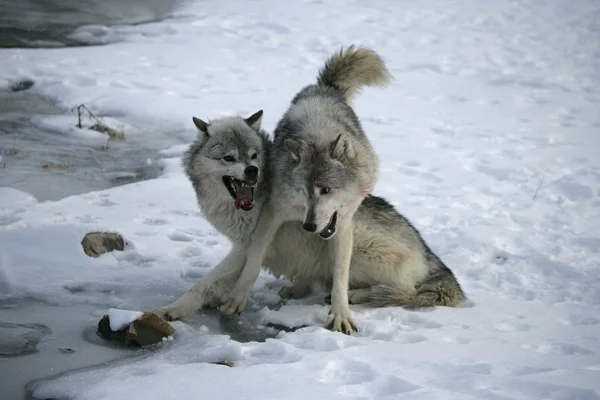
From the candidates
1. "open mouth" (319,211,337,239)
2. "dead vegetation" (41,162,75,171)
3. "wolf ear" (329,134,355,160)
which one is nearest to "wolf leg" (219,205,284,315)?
"open mouth" (319,211,337,239)

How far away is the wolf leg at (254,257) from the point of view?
4871mm

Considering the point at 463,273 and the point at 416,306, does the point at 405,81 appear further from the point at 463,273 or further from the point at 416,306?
the point at 416,306

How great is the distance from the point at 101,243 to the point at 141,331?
1.52 metres

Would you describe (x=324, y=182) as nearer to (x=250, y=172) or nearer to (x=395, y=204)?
(x=250, y=172)

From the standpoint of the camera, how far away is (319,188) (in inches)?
183

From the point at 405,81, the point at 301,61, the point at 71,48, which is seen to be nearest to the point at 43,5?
the point at 71,48

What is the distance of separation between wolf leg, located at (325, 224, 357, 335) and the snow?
1296 mm

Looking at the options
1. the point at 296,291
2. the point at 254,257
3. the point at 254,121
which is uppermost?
the point at 254,121

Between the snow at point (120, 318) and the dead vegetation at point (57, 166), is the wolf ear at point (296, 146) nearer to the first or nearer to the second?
the snow at point (120, 318)

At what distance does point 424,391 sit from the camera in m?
3.38

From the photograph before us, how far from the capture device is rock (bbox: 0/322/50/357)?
3815mm

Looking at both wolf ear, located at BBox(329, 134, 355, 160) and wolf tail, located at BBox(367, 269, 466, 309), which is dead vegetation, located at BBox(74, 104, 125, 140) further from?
wolf tail, located at BBox(367, 269, 466, 309)

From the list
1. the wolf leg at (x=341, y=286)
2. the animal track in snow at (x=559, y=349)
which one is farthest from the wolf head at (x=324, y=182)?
the animal track in snow at (x=559, y=349)

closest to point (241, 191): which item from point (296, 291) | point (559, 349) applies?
point (296, 291)
